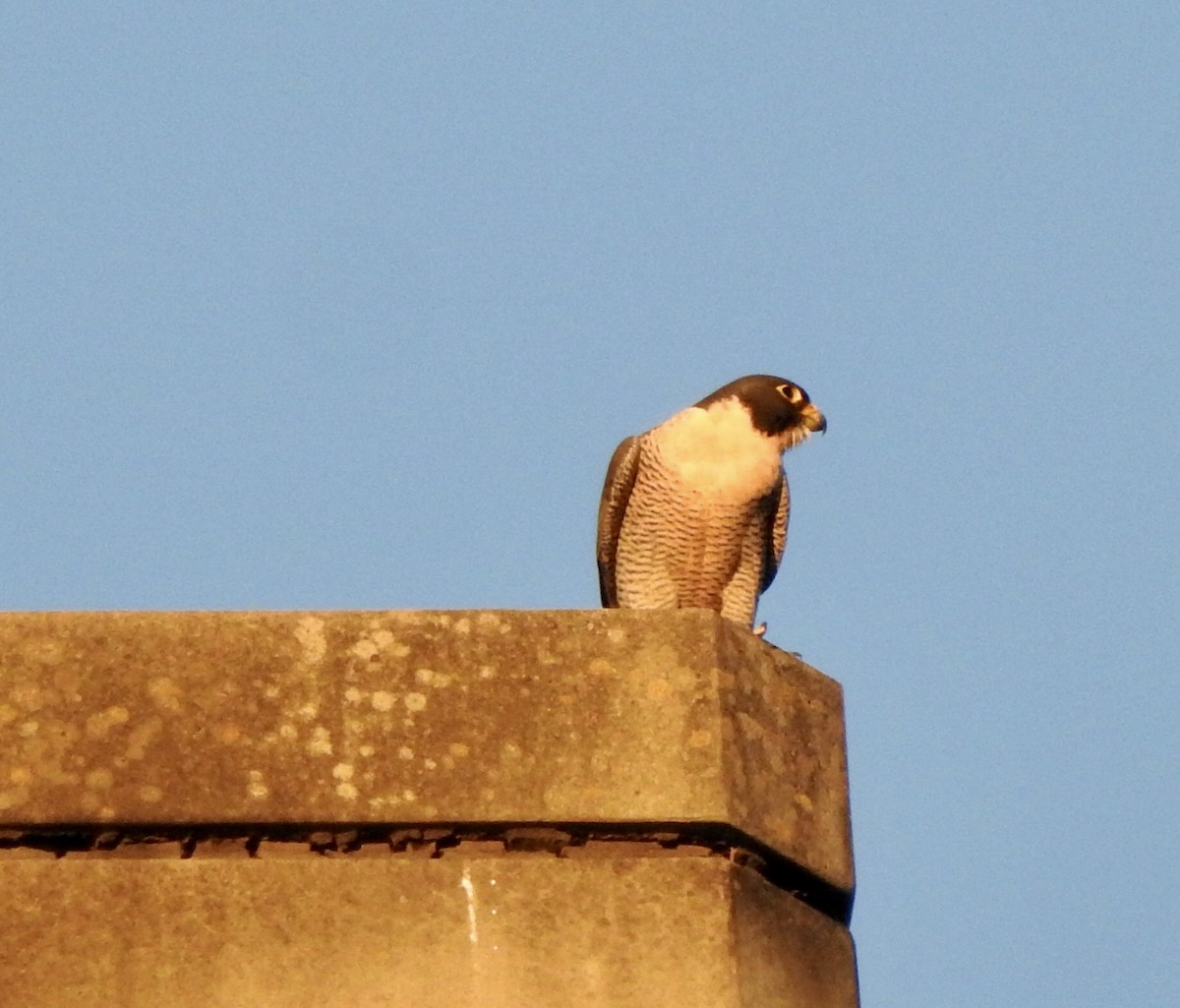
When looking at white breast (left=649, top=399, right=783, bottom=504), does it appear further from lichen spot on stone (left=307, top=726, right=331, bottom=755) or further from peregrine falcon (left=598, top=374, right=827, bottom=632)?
lichen spot on stone (left=307, top=726, right=331, bottom=755)

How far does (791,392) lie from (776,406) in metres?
0.12

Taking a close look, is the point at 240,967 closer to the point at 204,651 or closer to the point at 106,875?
the point at 106,875

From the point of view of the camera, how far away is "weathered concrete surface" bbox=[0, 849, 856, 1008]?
3.40 metres

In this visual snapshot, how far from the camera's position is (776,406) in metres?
7.33

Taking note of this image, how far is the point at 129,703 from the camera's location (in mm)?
3600

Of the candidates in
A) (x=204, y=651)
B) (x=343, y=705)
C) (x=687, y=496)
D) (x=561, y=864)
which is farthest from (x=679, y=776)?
(x=687, y=496)

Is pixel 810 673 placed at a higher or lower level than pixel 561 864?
higher

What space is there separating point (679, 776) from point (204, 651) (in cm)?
78

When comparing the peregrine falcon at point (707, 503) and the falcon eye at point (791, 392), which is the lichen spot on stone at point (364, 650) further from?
the falcon eye at point (791, 392)

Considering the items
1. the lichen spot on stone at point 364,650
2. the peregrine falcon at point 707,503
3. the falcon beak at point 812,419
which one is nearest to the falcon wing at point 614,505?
the peregrine falcon at point 707,503

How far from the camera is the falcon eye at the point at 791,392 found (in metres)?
7.39

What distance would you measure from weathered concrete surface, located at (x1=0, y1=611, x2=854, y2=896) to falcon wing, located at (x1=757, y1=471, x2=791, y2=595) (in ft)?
11.6

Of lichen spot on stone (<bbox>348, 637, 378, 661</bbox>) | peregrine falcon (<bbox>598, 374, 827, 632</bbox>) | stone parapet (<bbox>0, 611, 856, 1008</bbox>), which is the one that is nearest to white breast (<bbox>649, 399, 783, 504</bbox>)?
peregrine falcon (<bbox>598, 374, 827, 632</bbox>)

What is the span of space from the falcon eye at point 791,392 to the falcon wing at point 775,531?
239 millimetres
